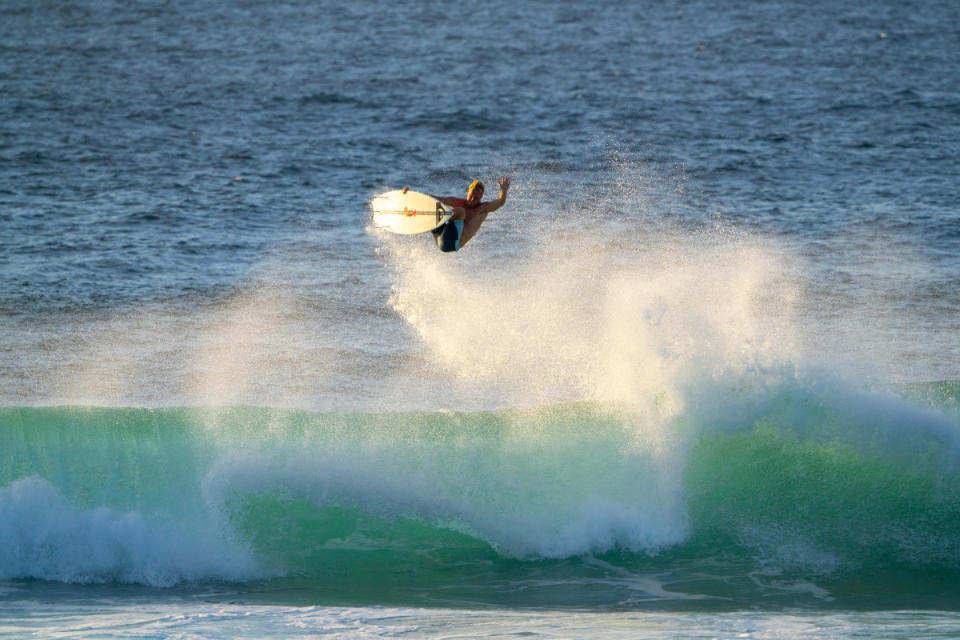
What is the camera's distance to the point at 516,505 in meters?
12.0

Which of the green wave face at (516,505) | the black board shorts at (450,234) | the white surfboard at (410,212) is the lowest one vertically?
the green wave face at (516,505)

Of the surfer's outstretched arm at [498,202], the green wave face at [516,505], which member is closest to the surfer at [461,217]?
the surfer's outstretched arm at [498,202]

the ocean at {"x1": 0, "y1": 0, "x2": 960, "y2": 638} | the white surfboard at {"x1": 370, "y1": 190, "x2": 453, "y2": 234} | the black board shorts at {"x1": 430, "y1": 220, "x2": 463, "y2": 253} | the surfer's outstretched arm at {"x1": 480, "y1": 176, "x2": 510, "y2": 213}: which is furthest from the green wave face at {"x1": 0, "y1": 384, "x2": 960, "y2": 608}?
the surfer's outstretched arm at {"x1": 480, "y1": 176, "x2": 510, "y2": 213}

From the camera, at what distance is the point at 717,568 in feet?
37.1

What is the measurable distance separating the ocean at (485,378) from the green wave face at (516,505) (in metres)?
0.04

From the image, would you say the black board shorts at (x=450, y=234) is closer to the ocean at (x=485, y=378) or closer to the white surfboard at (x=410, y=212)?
the white surfboard at (x=410, y=212)

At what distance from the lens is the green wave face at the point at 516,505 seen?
11.1 m

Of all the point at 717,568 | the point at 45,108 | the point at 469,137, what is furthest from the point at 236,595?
the point at 45,108

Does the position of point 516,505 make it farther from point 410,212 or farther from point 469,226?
point 410,212

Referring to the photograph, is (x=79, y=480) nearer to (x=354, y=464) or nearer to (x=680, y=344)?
(x=354, y=464)

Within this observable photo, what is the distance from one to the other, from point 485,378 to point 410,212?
3582 mm

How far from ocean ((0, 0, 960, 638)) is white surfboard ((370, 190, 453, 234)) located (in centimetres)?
240

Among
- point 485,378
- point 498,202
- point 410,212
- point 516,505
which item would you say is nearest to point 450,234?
point 410,212

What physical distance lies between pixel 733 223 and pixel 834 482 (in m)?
10.8
